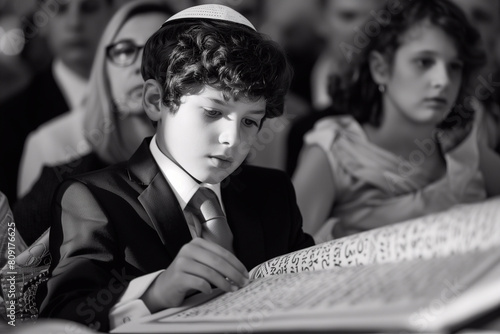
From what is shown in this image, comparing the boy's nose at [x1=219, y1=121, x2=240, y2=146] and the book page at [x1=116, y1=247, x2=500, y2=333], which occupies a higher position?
the boy's nose at [x1=219, y1=121, x2=240, y2=146]

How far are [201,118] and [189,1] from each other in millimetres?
923

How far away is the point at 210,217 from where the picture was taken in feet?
2.69

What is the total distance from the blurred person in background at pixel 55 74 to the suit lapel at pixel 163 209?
78cm

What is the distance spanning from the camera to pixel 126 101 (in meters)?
1.27

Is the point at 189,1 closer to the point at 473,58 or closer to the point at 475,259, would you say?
the point at 473,58

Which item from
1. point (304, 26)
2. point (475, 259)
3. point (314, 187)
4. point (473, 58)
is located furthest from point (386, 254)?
point (304, 26)

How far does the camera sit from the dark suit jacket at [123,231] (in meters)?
0.71

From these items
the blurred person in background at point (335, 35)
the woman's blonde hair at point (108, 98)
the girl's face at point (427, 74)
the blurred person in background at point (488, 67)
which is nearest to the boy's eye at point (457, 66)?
the girl's face at point (427, 74)

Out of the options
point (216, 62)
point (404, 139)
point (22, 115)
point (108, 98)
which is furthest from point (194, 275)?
point (22, 115)

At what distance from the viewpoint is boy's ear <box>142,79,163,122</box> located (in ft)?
2.77

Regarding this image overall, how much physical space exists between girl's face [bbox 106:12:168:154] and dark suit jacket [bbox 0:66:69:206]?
0.33 metres

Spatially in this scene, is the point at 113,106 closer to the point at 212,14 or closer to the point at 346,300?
the point at 212,14

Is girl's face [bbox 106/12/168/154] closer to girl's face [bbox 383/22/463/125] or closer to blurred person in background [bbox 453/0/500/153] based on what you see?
girl's face [bbox 383/22/463/125]

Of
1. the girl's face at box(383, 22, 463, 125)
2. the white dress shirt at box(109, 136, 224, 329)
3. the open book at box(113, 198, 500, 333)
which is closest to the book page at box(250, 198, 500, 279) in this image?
the open book at box(113, 198, 500, 333)
